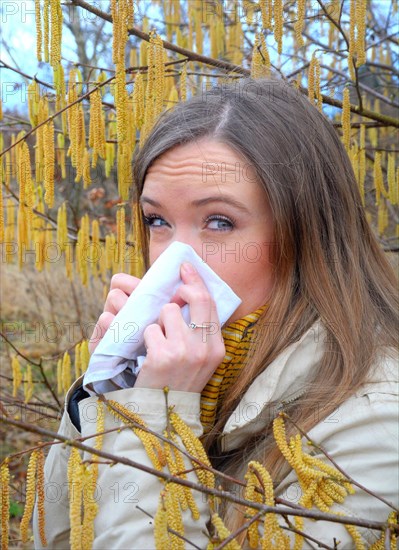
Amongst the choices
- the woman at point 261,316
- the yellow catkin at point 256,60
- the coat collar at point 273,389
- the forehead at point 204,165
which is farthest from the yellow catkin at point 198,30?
the coat collar at point 273,389

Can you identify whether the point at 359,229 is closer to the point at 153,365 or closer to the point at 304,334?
the point at 304,334

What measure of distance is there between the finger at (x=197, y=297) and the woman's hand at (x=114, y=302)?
0.21 m

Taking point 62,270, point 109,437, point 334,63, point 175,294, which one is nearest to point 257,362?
point 175,294

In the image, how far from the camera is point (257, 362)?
181 cm

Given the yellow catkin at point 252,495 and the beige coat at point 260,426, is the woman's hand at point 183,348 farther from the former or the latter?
the yellow catkin at point 252,495

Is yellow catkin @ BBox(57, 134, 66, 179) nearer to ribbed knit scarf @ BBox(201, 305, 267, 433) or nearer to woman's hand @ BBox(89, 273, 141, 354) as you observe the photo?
woman's hand @ BBox(89, 273, 141, 354)

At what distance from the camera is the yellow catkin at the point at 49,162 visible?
7.23 ft

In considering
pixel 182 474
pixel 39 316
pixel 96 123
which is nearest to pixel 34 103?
pixel 96 123

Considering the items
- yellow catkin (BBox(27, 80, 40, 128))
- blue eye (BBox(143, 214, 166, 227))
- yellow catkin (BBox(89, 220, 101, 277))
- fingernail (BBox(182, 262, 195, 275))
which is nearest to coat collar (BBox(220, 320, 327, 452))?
fingernail (BBox(182, 262, 195, 275))

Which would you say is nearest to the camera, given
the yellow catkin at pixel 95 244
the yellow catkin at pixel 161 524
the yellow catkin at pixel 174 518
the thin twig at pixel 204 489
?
the thin twig at pixel 204 489

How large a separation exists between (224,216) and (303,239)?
0.85 ft

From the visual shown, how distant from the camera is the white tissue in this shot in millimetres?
1693

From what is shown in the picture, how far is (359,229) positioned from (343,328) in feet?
1.46

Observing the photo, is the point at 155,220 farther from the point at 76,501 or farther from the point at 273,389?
the point at 76,501
